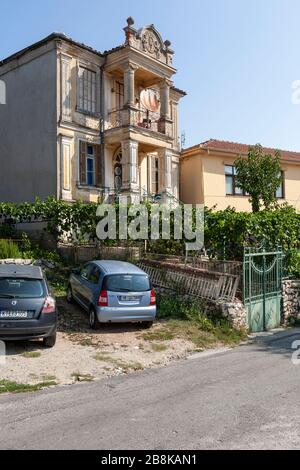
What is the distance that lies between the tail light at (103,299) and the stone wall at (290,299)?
6.16 m

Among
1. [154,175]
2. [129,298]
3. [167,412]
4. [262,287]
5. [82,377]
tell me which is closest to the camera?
[167,412]

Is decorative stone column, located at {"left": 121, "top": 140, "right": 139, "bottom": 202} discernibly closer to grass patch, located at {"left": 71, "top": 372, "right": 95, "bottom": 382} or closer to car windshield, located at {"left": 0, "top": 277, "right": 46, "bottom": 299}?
car windshield, located at {"left": 0, "top": 277, "right": 46, "bottom": 299}

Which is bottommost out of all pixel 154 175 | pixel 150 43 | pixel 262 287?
pixel 262 287

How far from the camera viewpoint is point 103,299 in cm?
968

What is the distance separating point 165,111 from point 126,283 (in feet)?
47.9

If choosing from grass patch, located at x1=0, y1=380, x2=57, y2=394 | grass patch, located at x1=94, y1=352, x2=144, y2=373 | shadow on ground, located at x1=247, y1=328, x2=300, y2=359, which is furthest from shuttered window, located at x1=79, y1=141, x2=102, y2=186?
grass patch, located at x1=0, y1=380, x2=57, y2=394

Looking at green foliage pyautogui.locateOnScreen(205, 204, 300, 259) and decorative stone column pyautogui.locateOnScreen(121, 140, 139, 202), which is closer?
green foliage pyautogui.locateOnScreen(205, 204, 300, 259)

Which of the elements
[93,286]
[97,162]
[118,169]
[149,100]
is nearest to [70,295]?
[93,286]

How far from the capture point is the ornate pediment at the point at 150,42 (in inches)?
797

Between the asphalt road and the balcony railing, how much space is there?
1500 centimetres

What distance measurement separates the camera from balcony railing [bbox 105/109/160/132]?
67.0 feet

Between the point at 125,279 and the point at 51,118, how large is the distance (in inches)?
484

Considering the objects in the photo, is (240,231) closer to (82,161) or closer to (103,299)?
(103,299)
